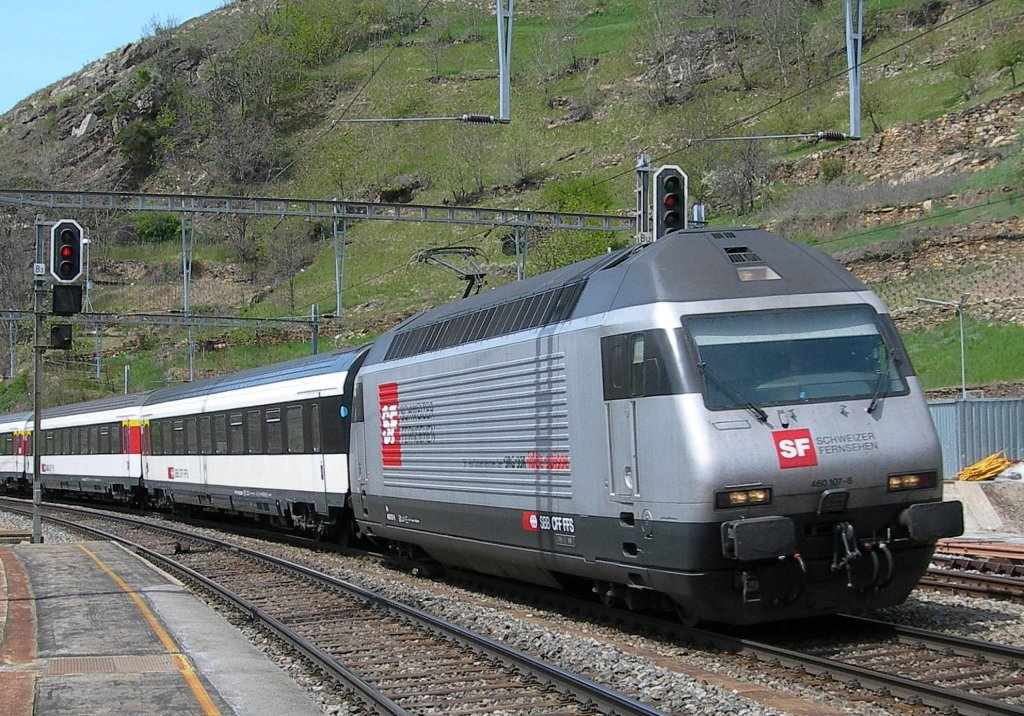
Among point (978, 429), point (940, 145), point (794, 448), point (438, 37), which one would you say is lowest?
point (978, 429)

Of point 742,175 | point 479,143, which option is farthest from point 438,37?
point 742,175

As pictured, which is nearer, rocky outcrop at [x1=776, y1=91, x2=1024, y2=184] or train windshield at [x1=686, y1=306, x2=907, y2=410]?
train windshield at [x1=686, y1=306, x2=907, y2=410]

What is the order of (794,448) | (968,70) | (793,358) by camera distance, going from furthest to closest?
(968,70) → (793,358) → (794,448)

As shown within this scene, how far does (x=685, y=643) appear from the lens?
10914 millimetres

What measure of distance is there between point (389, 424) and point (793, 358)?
25.6 ft

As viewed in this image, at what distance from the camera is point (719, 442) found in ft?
32.4

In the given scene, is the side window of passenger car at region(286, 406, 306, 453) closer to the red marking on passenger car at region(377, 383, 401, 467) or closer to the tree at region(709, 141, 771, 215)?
the red marking on passenger car at region(377, 383, 401, 467)

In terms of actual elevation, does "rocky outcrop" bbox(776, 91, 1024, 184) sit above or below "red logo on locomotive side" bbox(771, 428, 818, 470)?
above

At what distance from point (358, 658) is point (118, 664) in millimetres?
2116

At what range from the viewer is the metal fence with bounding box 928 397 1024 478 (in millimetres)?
28688

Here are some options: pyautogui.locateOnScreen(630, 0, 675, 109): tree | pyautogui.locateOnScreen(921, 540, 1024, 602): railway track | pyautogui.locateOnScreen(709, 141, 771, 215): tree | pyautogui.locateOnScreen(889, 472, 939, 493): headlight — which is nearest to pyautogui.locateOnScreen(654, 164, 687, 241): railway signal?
pyautogui.locateOnScreen(921, 540, 1024, 602): railway track

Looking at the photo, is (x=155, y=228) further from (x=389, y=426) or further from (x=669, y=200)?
(x=389, y=426)

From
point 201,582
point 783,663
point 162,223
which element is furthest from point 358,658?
point 162,223

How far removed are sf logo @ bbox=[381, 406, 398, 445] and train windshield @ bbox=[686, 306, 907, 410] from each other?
23.5ft
